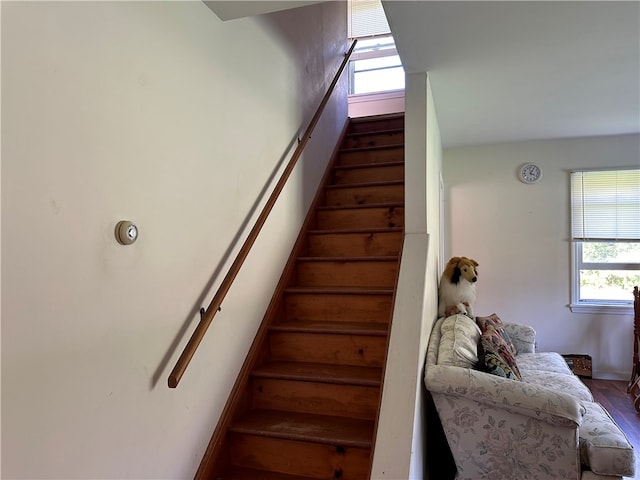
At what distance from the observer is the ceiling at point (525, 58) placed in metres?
1.88

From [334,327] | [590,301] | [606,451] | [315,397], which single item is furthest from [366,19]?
[606,451]

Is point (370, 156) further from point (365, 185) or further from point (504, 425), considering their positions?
point (504, 425)

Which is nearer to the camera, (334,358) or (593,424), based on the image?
(593,424)

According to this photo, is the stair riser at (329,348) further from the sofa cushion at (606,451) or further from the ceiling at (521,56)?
the ceiling at (521,56)

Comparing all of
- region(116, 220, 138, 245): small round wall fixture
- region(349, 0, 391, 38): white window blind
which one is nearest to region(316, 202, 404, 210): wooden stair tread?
region(116, 220, 138, 245): small round wall fixture

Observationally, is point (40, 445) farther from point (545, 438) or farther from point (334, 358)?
point (545, 438)

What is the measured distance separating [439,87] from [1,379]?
9.04 feet

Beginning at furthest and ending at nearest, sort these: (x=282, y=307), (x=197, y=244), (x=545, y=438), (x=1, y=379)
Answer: (x=282, y=307) → (x=545, y=438) → (x=197, y=244) → (x=1, y=379)

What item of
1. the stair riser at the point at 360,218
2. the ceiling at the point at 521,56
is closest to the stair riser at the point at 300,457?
the stair riser at the point at 360,218

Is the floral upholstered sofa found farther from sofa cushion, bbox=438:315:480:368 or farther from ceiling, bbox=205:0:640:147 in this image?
ceiling, bbox=205:0:640:147

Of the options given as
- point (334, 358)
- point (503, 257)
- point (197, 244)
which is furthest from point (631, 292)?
point (197, 244)

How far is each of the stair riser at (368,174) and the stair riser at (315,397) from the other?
1.91m

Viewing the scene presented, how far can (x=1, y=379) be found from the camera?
0.97 meters

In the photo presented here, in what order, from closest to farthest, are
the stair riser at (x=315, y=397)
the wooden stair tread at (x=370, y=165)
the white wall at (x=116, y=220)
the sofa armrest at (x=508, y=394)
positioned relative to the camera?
1. the white wall at (x=116, y=220)
2. the sofa armrest at (x=508, y=394)
3. the stair riser at (x=315, y=397)
4. the wooden stair tread at (x=370, y=165)
